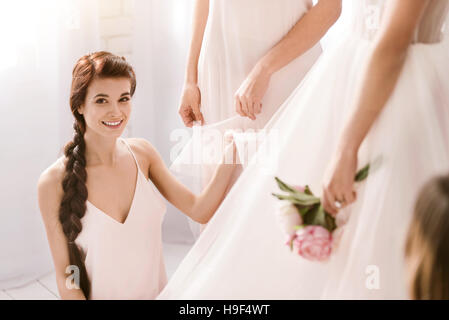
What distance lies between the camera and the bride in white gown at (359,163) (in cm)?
67

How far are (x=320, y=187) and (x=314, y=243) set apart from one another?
0.10 metres

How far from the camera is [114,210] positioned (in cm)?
101

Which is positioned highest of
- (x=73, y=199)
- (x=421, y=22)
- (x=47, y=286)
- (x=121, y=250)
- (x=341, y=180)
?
(x=421, y=22)

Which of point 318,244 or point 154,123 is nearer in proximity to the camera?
point 318,244

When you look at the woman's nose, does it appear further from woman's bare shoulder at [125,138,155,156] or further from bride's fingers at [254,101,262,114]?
bride's fingers at [254,101,262,114]

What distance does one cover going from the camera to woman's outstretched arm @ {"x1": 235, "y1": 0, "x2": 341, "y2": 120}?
0.94 meters

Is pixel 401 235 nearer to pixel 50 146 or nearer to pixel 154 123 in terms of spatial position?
pixel 154 123

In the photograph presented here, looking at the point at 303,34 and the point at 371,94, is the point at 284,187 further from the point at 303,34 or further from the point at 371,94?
the point at 303,34

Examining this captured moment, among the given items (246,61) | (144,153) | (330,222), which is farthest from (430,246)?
(144,153)

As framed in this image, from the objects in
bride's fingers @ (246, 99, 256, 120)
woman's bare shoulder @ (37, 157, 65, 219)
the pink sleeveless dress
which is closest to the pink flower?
bride's fingers @ (246, 99, 256, 120)

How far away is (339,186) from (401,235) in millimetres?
104

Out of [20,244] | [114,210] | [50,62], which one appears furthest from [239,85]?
[20,244]

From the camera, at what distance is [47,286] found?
1.70 m

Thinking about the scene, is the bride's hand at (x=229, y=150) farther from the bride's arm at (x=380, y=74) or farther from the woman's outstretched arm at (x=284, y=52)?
the bride's arm at (x=380, y=74)
